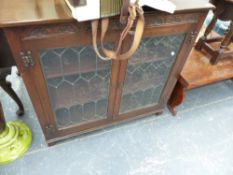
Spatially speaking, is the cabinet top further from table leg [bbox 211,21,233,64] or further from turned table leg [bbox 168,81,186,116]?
table leg [bbox 211,21,233,64]

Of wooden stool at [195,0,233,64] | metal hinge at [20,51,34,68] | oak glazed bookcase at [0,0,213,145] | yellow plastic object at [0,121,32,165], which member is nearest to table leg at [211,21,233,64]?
wooden stool at [195,0,233,64]

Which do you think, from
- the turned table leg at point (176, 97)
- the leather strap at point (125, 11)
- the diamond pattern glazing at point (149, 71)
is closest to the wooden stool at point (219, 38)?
the turned table leg at point (176, 97)

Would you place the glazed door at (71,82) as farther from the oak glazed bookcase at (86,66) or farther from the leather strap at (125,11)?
the leather strap at (125,11)

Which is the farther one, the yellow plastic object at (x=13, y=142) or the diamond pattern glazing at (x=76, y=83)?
the yellow plastic object at (x=13, y=142)

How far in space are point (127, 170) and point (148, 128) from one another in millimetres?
375

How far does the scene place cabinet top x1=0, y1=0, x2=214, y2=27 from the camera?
610 millimetres

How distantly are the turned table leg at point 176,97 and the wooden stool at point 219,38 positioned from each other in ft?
1.16

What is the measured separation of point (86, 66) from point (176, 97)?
2.83 ft

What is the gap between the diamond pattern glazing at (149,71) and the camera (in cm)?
99

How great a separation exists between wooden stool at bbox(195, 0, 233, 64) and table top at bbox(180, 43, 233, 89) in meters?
0.06

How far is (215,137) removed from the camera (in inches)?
56.7

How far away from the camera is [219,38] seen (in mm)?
1594

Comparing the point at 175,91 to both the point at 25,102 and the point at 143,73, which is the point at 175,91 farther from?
the point at 25,102

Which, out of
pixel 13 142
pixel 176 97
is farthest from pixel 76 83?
pixel 176 97
